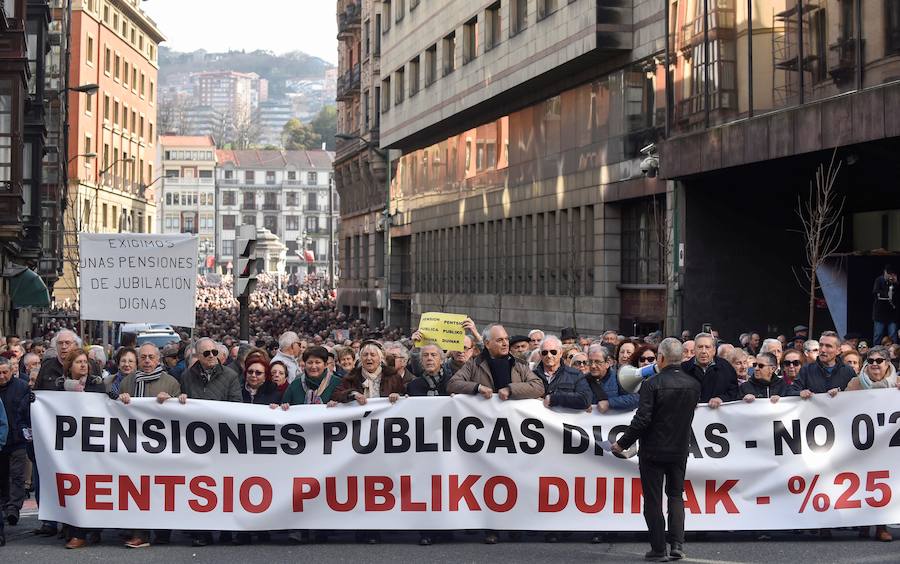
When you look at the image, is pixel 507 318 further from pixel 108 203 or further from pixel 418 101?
pixel 108 203

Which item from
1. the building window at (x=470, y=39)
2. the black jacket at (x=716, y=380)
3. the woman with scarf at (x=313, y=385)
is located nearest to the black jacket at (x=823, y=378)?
the black jacket at (x=716, y=380)

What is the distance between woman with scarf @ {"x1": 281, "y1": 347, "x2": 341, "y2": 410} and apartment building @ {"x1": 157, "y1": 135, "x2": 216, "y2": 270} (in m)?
179

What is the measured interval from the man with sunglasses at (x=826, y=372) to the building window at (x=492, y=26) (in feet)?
106

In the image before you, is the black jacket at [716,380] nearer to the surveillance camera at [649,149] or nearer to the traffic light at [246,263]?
the traffic light at [246,263]

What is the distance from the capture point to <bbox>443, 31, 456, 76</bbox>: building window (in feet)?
170

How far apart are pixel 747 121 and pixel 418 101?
2856 cm

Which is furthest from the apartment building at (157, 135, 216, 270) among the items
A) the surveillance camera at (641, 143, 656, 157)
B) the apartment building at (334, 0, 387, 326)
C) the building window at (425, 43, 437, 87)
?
the surveillance camera at (641, 143, 656, 157)

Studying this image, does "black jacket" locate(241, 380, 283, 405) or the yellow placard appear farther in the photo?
the yellow placard

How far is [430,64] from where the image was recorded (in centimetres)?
5528

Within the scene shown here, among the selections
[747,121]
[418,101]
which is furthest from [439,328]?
[418,101]

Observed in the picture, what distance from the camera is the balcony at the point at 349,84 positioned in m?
74.2

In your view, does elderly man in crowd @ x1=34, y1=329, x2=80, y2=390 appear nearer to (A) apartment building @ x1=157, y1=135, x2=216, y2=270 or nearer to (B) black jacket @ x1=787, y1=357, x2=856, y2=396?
(B) black jacket @ x1=787, y1=357, x2=856, y2=396

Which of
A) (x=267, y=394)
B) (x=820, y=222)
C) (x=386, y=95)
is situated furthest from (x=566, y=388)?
(x=386, y=95)

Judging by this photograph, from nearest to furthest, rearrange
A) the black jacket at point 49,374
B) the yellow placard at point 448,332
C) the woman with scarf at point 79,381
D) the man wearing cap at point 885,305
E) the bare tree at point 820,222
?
the woman with scarf at point 79,381, the black jacket at point 49,374, the yellow placard at point 448,332, the man wearing cap at point 885,305, the bare tree at point 820,222
